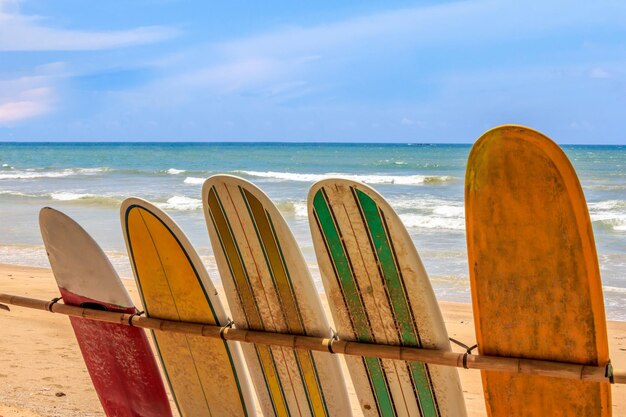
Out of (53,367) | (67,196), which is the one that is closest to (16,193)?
(67,196)

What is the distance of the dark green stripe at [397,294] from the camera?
2.17 meters

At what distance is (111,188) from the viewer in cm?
1842

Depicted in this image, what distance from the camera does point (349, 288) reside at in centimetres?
231

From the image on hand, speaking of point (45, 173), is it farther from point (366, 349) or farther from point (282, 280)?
point (366, 349)

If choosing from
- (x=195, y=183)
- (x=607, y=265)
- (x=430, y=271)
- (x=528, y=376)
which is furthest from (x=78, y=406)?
(x=195, y=183)

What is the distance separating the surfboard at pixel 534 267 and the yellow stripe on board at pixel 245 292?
753 mm

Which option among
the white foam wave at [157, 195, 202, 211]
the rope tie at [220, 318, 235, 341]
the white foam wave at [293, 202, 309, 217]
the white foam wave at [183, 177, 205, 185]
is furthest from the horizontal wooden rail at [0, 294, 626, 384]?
the white foam wave at [183, 177, 205, 185]

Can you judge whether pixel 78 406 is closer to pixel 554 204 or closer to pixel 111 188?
pixel 554 204

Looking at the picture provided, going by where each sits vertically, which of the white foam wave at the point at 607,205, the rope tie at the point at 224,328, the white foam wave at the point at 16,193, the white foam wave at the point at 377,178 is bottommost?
the white foam wave at the point at 607,205

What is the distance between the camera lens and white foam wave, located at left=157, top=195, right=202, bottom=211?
43.8 feet

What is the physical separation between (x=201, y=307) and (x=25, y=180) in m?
20.7

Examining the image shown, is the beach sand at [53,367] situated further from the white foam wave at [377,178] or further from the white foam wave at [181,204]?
the white foam wave at [377,178]

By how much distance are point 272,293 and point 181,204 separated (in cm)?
1174

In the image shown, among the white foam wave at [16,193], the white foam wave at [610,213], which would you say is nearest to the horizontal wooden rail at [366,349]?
the white foam wave at [610,213]
